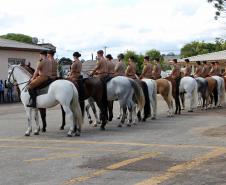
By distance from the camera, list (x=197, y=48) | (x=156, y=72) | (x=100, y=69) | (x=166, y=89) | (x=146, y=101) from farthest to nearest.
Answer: (x=197, y=48) < (x=156, y=72) < (x=166, y=89) < (x=146, y=101) < (x=100, y=69)

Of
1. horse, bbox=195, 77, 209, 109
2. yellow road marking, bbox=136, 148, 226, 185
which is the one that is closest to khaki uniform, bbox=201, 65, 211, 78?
horse, bbox=195, 77, 209, 109

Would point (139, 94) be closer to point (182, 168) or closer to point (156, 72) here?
point (156, 72)

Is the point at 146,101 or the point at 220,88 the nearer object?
the point at 146,101

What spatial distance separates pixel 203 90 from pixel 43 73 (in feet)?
35.4

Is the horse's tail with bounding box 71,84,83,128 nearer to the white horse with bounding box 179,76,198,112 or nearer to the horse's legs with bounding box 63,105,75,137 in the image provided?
the horse's legs with bounding box 63,105,75,137

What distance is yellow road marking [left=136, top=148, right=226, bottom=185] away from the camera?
816 cm

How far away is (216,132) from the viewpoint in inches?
569

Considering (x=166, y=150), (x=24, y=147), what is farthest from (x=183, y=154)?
(x=24, y=147)

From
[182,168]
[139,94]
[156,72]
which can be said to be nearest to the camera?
[182,168]

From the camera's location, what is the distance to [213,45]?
90.6m

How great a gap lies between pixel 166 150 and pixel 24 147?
351cm

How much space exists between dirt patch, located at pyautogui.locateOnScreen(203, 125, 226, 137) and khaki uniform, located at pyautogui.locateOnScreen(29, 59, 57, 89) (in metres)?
4.81

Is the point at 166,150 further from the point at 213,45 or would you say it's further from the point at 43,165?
the point at 213,45

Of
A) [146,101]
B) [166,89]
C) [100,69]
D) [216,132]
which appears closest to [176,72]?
[166,89]
